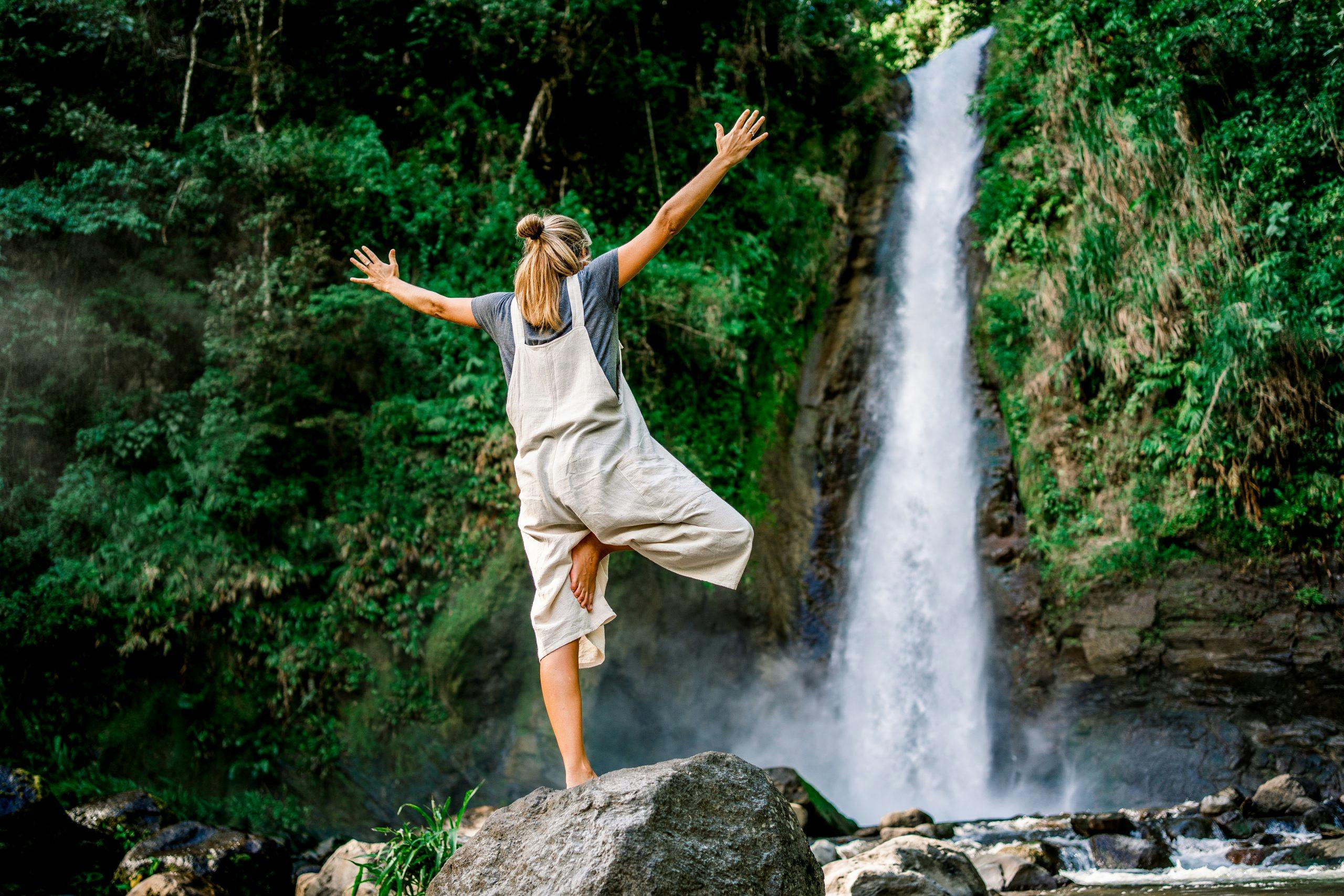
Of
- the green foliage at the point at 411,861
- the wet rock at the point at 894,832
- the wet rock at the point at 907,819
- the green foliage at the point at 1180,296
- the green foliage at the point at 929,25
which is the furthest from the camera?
the green foliage at the point at 929,25

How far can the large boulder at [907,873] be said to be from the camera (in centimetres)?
398

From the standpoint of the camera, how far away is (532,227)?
2939mm

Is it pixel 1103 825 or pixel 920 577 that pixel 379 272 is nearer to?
pixel 1103 825

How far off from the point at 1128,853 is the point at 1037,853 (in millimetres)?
526

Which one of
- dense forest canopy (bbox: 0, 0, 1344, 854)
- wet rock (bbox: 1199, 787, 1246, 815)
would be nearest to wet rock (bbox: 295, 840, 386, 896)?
dense forest canopy (bbox: 0, 0, 1344, 854)

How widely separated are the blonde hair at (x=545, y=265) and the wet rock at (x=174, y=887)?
4.02m

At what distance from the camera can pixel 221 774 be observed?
25.5 ft

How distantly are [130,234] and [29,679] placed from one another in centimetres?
396

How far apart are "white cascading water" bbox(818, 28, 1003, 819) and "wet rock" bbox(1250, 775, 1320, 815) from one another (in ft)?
7.29

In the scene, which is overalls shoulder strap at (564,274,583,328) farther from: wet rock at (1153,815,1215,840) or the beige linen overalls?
wet rock at (1153,815,1215,840)

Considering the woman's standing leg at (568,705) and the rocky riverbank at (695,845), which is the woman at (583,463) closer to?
the woman's standing leg at (568,705)

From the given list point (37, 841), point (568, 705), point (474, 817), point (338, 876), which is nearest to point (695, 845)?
point (568, 705)

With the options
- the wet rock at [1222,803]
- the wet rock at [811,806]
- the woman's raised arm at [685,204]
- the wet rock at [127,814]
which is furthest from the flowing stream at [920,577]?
the woman's raised arm at [685,204]

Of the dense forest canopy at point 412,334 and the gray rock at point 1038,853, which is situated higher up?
the dense forest canopy at point 412,334
